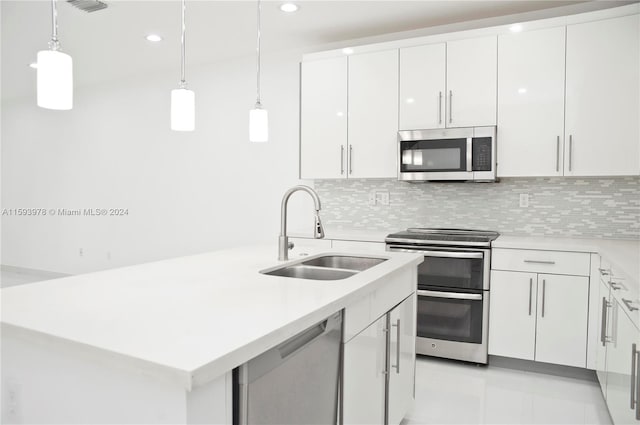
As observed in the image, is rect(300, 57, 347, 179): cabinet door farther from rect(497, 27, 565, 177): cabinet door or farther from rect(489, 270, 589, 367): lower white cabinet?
rect(489, 270, 589, 367): lower white cabinet

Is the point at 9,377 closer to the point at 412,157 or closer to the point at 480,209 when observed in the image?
the point at 412,157

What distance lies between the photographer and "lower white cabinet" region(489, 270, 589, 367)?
3.12 metres

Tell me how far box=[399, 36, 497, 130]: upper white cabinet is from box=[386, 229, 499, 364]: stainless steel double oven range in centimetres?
94

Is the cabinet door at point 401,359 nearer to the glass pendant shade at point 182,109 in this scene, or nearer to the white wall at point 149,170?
the glass pendant shade at point 182,109

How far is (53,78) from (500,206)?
3386 millimetres

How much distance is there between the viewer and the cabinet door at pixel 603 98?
123 inches

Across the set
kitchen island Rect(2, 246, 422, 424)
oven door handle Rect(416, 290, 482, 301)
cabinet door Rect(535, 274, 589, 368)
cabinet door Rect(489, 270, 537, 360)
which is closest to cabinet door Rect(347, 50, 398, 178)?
oven door handle Rect(416, 290, 482, 301)

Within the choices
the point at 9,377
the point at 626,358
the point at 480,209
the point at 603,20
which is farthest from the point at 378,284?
the point at 603,20

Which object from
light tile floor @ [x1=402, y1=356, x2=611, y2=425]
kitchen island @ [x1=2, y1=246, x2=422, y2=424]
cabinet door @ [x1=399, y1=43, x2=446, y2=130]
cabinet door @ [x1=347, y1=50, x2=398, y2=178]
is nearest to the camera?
kitchen island @ [x1=2, y1=246, x2=422, y2=424]

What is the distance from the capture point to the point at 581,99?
3.27 metres

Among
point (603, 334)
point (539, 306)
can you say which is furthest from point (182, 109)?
point (539, 306)

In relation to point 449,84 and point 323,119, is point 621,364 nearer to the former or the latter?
point 449,84

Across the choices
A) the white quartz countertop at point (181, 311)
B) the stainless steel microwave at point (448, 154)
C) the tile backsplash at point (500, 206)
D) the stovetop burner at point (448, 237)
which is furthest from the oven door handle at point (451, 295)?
the white quartz countertop at point (181, 311)

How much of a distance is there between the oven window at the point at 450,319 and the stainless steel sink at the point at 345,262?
3.88ft
